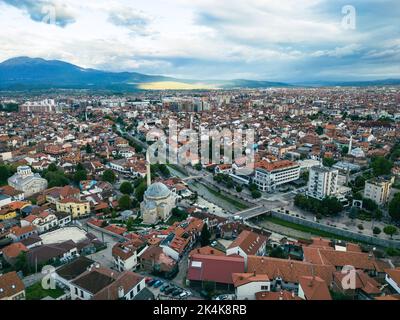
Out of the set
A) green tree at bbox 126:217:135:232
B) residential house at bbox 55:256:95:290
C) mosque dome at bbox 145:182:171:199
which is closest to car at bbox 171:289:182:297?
residential house at bbox 55:256:95:290

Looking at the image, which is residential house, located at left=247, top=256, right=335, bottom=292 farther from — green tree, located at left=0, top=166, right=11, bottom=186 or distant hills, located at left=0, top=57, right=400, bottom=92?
distant hills, located at left=0, top=57, right=400, bottom=92

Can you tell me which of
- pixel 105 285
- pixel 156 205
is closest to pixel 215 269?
pixel 105 285

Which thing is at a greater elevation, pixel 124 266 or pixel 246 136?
→ pixel 246 136

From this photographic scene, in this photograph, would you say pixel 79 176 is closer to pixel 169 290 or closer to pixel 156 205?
pixel 156 205

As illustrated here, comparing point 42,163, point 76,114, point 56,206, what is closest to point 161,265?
point 56,206

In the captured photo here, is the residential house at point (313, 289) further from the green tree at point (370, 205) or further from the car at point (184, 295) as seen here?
the green tree at point (370, 205)

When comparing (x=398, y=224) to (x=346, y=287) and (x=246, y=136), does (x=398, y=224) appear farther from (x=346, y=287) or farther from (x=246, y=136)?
(x=246, y=136)
